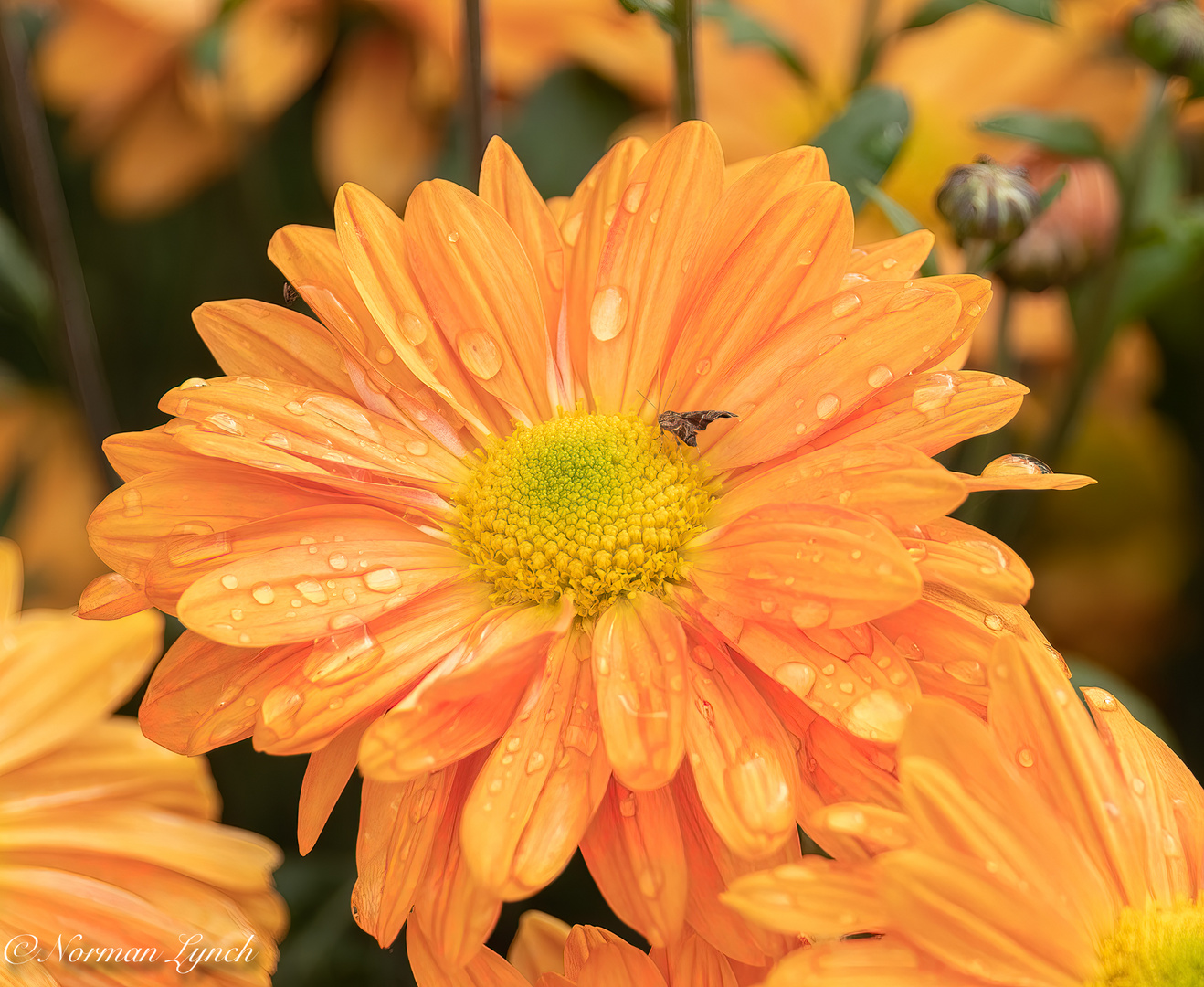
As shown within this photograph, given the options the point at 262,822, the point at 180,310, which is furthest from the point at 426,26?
the point at 262,822

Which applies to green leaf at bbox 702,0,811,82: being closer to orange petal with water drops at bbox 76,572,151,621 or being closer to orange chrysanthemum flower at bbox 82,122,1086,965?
orange chrysanthemum flower at bbox 82,122,1086,965

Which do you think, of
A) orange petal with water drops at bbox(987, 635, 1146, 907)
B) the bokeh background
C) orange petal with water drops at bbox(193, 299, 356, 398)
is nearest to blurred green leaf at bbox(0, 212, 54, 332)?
the bokeh background

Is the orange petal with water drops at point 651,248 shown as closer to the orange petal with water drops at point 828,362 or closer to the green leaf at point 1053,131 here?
the orange petal with water drops at point 828,362

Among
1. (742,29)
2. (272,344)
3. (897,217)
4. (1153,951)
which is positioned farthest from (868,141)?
(1153,951)

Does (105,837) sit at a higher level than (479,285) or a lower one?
lower

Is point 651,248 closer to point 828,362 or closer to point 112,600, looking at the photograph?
point 828,362

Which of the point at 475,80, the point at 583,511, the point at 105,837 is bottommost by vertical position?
the point at 105,837

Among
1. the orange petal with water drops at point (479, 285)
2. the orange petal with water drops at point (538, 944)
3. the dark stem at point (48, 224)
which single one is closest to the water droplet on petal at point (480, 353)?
the orange petal with water drops at point (479, 285)

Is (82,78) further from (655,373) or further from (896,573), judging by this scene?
(896,573)
